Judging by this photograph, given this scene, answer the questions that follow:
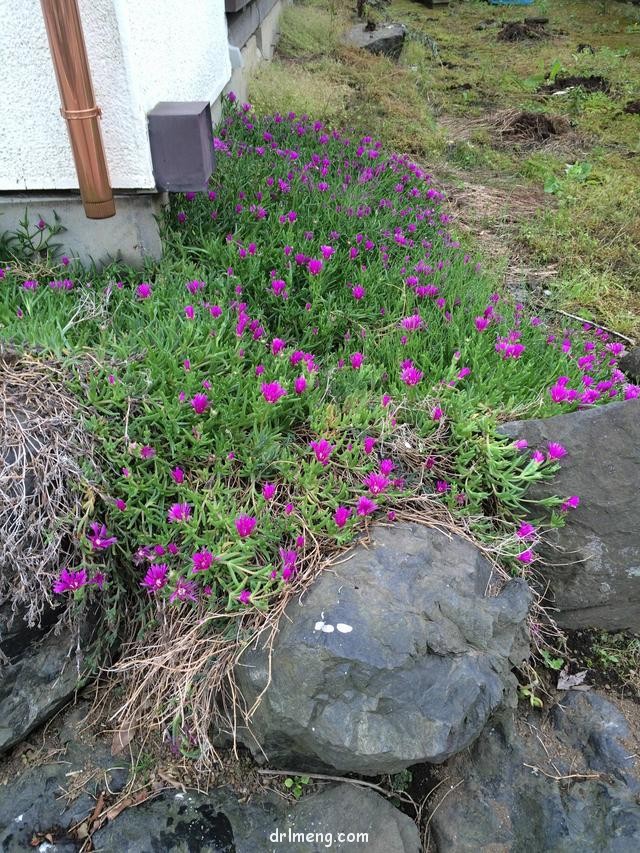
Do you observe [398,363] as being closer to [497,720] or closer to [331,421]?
[331,421]

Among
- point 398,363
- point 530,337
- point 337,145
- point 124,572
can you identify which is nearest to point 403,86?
point 337,145

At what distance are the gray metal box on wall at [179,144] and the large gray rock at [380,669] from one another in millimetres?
1967

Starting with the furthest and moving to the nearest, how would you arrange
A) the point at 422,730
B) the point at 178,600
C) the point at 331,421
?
the point at 331,421 < the point at 178,600 < the point at 422,730

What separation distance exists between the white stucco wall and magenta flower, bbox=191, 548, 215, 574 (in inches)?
74.2

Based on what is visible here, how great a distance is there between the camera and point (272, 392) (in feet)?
8.09

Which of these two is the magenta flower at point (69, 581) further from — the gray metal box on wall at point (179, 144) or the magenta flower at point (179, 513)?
the gray metal box on wall at point (179, 144)

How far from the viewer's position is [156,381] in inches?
98.9

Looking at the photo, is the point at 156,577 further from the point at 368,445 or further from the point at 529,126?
the point at 529,126

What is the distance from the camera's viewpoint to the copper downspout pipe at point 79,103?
2494 mm

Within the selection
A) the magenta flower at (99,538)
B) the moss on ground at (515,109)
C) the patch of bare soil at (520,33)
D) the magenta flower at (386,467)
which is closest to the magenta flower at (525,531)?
the magenta flower at (386,467)

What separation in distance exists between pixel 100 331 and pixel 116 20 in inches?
49.8

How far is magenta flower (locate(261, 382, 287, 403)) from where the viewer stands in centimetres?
247

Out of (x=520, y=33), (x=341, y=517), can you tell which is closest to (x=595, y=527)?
(x=341, y=517)

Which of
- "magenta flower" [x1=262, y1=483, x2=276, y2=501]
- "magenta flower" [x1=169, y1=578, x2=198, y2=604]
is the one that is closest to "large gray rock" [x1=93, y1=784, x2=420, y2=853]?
"magenta flower" [x1=169, y1=578, x2=198, y2=604]
